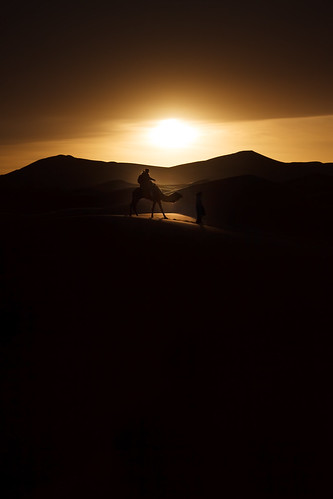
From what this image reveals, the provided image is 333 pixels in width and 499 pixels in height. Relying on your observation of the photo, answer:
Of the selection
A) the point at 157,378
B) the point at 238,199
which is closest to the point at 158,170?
the point at 238,199

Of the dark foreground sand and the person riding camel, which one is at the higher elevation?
the person riding camel

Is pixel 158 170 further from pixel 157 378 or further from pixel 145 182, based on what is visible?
pixel 157 378

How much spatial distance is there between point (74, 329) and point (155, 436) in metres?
2.58

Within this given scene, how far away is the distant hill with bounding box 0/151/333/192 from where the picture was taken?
399 feet

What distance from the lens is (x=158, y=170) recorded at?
145 meters

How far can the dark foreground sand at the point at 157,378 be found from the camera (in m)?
6.15

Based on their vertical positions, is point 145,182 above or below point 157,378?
above

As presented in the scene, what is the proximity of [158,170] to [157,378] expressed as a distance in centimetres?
13934

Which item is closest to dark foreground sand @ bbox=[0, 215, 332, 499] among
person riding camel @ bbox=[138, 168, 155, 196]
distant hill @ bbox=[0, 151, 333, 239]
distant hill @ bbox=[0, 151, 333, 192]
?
person riding camel @ bbox=[138, 168, 155, 196]

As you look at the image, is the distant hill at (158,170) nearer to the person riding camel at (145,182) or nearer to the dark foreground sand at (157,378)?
the person riding camel at (145,182)

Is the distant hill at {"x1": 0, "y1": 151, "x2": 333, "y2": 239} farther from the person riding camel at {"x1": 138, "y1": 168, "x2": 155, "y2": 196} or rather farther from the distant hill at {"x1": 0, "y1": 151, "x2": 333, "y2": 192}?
the person riding camel at {"x1": 138, "y1": 168, "x2": 155, "y2": 196}

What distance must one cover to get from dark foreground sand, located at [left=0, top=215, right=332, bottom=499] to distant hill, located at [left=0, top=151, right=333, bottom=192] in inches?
4189

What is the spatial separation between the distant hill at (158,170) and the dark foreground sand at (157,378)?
10641 centimetres

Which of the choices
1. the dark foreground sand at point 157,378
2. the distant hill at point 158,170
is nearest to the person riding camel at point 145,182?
the dark foreground sand at point 157,378
